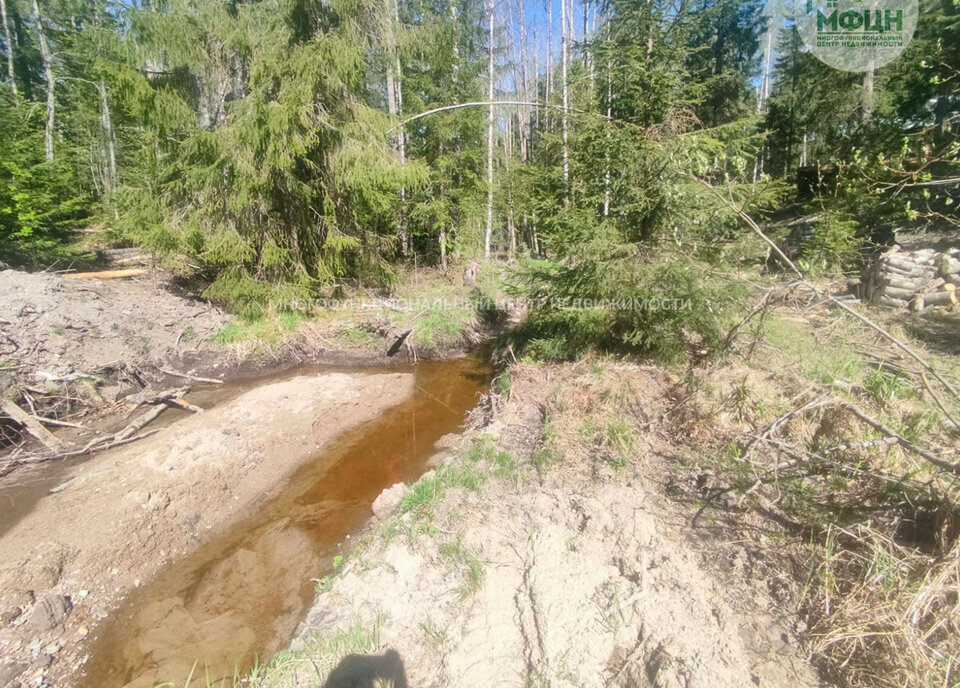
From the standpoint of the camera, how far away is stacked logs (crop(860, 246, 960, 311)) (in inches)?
329

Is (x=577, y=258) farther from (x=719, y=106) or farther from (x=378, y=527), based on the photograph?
(x=719, y=106)

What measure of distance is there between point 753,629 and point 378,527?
3.42m

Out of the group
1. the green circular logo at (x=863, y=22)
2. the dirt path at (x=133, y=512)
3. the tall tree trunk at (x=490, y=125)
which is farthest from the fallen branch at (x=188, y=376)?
the green circular logo at (x=863, y=22)

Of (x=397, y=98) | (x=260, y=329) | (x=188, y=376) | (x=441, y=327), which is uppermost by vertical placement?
(x=397, y=98)

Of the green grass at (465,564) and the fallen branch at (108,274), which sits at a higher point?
the fallen branch at (108,274)

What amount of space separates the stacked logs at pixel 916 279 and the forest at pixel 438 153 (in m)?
0.84

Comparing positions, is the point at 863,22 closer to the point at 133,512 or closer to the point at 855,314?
the point at 855,314

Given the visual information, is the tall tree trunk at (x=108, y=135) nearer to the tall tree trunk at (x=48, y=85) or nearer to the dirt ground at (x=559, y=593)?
the tall tree trunk at (x=48, y=85)

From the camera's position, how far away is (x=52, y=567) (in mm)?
4473

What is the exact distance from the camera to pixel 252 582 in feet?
15.1

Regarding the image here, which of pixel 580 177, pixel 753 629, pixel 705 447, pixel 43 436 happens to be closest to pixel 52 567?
pixel 43 436

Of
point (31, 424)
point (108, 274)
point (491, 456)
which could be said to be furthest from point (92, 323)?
point (491, 456)

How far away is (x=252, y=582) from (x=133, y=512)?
1.85 metres

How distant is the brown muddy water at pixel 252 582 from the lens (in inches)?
150
